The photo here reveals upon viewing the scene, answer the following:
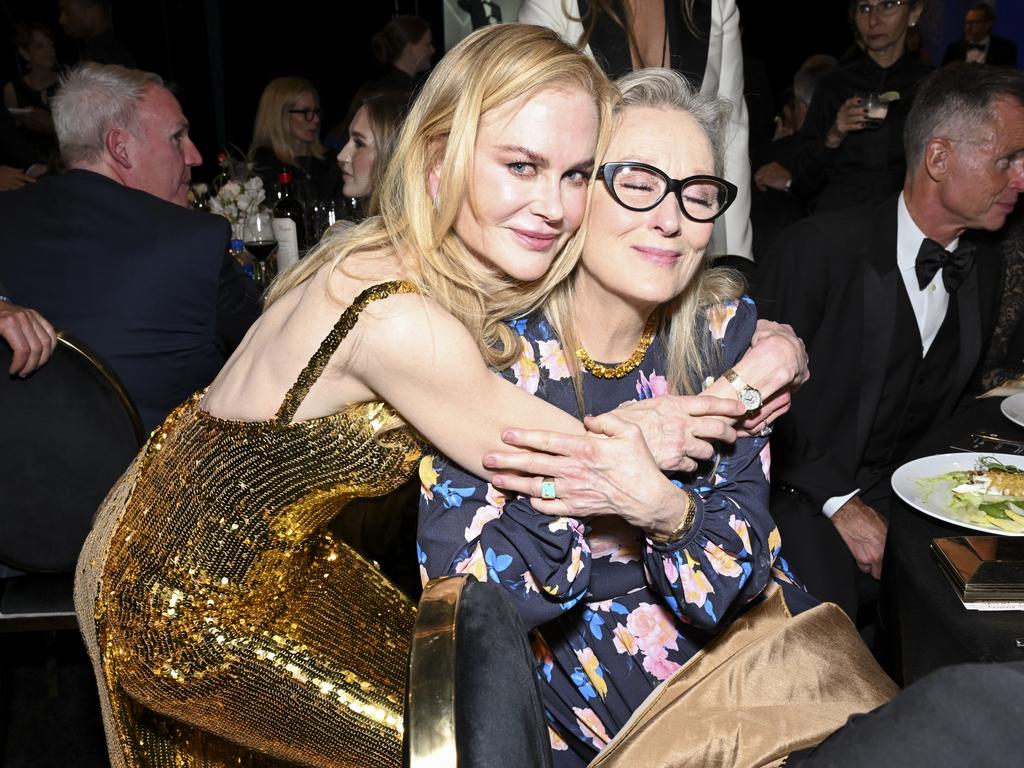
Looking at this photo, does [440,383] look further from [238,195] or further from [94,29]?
[94,29]

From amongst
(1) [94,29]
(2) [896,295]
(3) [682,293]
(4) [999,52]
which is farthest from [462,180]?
(4) [999,52]

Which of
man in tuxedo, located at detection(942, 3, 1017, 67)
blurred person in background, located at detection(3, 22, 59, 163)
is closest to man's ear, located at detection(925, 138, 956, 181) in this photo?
man in tuxedo, located at detection(942, 3, 1017, 67)

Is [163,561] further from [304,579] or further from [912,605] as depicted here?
[912,605]

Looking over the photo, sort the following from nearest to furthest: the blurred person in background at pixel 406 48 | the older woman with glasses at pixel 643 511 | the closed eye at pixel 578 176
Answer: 1. the older woman with glasses at pixel 643 511
2. the closed eye at pixel 578 176
3. the blurred person in background at pixel 406 48

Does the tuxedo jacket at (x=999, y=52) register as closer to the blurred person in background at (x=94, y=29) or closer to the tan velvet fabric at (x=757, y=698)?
the blurred person in background at (x=94, y=29)

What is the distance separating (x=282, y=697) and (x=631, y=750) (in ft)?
1.90

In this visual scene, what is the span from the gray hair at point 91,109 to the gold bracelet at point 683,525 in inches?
90.3

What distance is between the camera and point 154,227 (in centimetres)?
250

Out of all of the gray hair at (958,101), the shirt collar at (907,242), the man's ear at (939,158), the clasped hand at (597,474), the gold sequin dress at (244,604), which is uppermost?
the gray hair at (958,101)

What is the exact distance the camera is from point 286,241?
351cm

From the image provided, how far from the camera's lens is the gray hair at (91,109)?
2910 millimetres

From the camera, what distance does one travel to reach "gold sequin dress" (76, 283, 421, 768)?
150 centimetres

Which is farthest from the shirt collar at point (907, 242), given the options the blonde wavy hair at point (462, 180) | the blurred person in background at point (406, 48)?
the blurred person in background at point (406, 48)

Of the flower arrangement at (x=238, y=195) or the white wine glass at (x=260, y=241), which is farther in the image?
the flower arrangement at (x=238, y=195)
